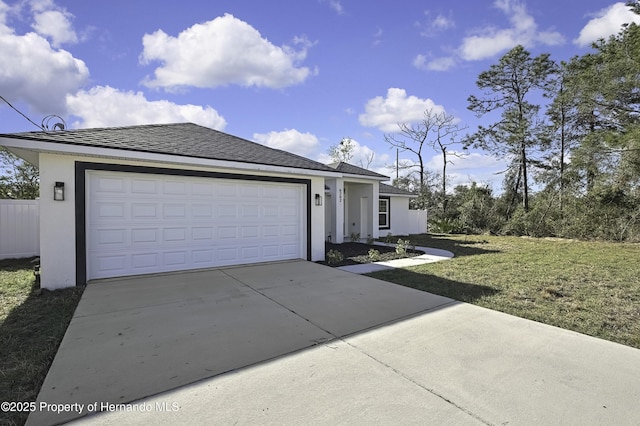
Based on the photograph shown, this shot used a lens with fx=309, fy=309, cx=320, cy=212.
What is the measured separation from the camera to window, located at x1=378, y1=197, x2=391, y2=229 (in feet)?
53.5

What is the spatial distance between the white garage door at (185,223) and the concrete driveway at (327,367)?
1.89 metres

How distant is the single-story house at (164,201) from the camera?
593 cm

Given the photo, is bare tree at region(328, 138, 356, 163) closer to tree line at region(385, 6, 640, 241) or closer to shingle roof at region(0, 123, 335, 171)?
tree line at region(385, 6, 640, 241)

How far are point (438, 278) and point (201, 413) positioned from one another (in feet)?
19.6

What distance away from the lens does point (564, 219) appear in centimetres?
1568

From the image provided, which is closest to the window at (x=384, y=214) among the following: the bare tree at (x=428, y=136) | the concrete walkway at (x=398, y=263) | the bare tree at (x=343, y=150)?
the concrete walkway at (x=398, y=263)

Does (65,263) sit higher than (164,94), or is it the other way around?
(164,94)

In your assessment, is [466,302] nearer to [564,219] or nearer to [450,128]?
[564,219]

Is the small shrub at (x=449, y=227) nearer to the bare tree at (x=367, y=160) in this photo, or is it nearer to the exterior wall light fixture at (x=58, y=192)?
the bare tree at (x=367, y=160)

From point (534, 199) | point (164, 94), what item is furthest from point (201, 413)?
point (534, 199)

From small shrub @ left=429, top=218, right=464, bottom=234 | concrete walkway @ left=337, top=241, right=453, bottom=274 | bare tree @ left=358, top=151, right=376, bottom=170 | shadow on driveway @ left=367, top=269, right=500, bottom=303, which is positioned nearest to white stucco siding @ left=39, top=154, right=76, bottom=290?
concrete walkway @ left=337, top=241, right=453, bottom=274

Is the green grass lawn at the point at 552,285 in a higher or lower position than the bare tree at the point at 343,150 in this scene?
lower

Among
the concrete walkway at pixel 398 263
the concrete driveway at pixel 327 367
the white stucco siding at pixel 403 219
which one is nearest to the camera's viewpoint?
the concrete driveway at pixel 327 367

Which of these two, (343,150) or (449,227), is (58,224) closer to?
(449,227)
